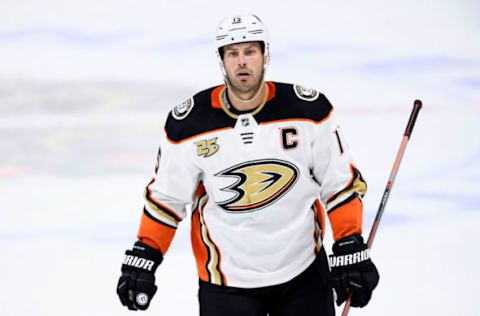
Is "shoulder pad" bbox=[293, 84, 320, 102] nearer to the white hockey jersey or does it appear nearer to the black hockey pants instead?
the white hockey jersey

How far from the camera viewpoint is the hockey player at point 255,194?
2.09 metres

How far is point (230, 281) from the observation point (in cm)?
218

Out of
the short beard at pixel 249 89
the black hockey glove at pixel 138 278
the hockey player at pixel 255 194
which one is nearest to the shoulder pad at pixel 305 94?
the hockey player at pixel 255 194

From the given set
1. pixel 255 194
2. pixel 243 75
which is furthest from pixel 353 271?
pixel 243 75

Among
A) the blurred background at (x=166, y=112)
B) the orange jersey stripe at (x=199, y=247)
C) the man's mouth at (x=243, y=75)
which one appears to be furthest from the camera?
the blurred background at (x=166, y=112)

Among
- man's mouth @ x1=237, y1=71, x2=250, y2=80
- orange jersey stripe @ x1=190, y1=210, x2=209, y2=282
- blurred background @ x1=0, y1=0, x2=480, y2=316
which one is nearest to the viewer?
man's mouth @ x1=237, y1=71, x2=250, y2=80

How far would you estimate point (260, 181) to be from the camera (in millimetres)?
2102

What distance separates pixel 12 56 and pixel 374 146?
2250mm

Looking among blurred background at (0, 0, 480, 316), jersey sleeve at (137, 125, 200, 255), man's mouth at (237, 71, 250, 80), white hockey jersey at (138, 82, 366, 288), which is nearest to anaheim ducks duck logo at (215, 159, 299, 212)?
white hockey jersey at (138, 82, 366, 288)

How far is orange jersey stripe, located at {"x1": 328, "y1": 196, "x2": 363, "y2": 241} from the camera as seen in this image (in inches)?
84.8

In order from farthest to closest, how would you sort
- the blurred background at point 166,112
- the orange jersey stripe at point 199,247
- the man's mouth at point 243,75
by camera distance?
the blurred background at point 166,112 → the orange jersey stripe at point 199,247 → the man's mouth at point 243,75

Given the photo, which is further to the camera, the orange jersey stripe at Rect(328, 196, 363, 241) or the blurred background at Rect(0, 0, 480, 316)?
the blurred background at Rect(0, 0, 480, 316)

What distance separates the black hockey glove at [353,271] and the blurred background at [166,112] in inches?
44.3

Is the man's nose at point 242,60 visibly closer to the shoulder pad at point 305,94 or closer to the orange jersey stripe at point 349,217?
the shoulder pad at point 305,94
